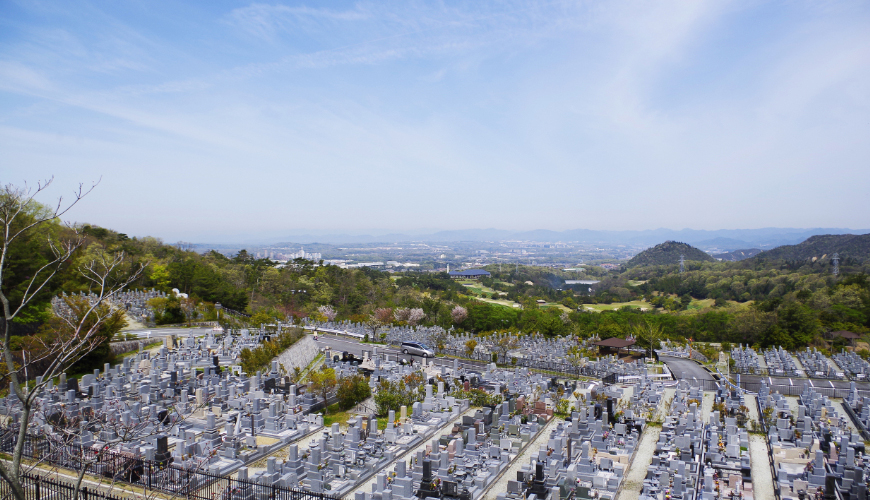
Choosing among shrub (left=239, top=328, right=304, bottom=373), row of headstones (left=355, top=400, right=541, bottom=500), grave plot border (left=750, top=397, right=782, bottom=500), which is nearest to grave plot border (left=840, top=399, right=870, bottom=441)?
grave plot border (left=750, top=397, right=782, bottom=500)

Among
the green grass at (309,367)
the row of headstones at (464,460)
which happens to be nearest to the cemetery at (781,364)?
the row of headstones at (464,460)

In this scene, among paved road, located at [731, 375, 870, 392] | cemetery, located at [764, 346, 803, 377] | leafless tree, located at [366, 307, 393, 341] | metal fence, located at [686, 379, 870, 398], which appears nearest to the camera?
metal fence, located at [686, 379, 870, 398]

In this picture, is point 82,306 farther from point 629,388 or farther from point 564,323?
point 564,323

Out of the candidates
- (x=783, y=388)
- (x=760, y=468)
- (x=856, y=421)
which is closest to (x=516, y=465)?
(x=760, y=468)

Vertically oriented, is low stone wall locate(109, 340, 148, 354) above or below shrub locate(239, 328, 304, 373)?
below

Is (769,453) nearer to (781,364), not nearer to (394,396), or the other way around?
(394,396)

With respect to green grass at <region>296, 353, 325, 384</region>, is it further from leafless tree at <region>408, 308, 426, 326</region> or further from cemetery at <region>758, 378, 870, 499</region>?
cemetery at <region>758, 378, 870, 499</region>
